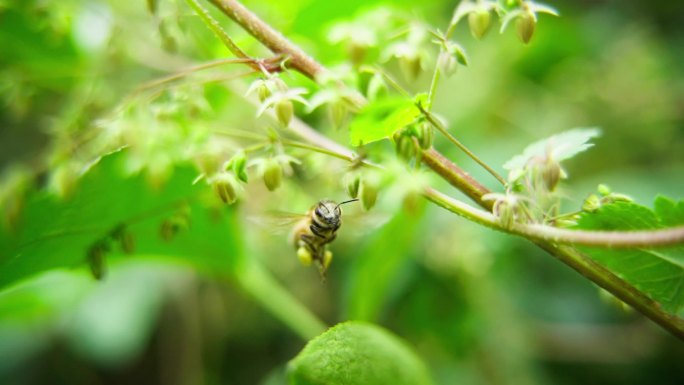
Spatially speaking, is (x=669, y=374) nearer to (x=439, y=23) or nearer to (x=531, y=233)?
(x=439, y=23)

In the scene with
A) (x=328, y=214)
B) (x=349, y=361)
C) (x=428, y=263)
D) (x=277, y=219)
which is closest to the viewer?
(x=349, y=361)

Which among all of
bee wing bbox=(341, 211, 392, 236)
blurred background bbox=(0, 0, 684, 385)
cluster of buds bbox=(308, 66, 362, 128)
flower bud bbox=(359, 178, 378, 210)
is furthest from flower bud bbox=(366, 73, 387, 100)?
blurred background bbox=(0, 0, 684, 385)

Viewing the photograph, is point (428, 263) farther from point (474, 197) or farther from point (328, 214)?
point (474, 197)

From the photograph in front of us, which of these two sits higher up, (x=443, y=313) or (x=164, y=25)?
(x=164, y=25)

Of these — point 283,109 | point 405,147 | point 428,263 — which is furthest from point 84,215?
point 428,263

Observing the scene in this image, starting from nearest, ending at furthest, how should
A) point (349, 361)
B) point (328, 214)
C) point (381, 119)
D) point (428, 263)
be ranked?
point (381, 119) < point (349, 361) < point (328, 214) < point (428, 263)

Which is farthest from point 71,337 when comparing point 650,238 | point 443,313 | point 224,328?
point 650,238
